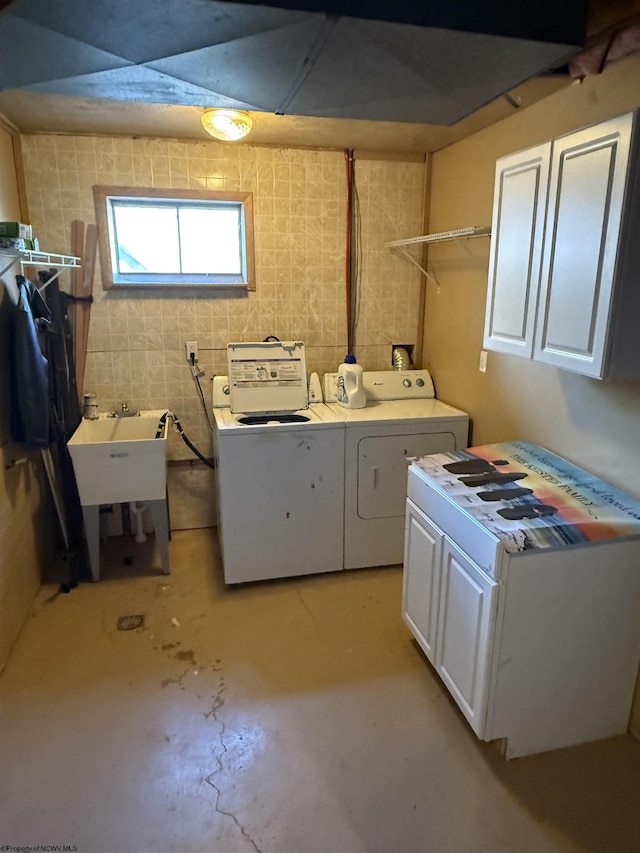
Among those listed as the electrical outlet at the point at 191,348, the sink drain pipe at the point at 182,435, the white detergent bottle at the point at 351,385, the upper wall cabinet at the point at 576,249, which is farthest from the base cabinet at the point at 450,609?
the electrical outlet at the point at 191,348

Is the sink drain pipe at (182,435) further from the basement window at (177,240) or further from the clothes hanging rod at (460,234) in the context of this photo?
the clothes hanging rod at (460,234)

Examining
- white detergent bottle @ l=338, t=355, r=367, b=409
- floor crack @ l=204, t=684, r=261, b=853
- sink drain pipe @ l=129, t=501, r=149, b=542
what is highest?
white detergent bottle @ l=338, t=355, r=367, b=409

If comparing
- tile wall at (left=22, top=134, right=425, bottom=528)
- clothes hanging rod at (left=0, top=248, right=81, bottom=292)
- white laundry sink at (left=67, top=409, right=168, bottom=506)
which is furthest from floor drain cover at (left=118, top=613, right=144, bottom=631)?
clothes hanging rod at (left=0, top=248, right=81, bottom=292)

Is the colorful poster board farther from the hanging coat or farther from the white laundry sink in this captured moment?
the hanging coat

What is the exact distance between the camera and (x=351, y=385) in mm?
3002

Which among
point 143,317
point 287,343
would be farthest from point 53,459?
point 287,343

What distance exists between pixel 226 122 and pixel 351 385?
142 cm

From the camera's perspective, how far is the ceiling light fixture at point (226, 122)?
7.80ft

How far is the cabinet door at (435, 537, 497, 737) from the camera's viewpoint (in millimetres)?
1688

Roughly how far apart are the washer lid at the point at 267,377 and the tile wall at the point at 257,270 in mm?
259

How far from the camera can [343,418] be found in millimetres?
2771

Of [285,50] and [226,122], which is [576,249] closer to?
[285,50]

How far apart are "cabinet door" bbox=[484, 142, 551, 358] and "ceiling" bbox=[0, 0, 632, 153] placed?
290 mm

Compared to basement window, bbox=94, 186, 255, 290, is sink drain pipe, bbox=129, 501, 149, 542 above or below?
below
